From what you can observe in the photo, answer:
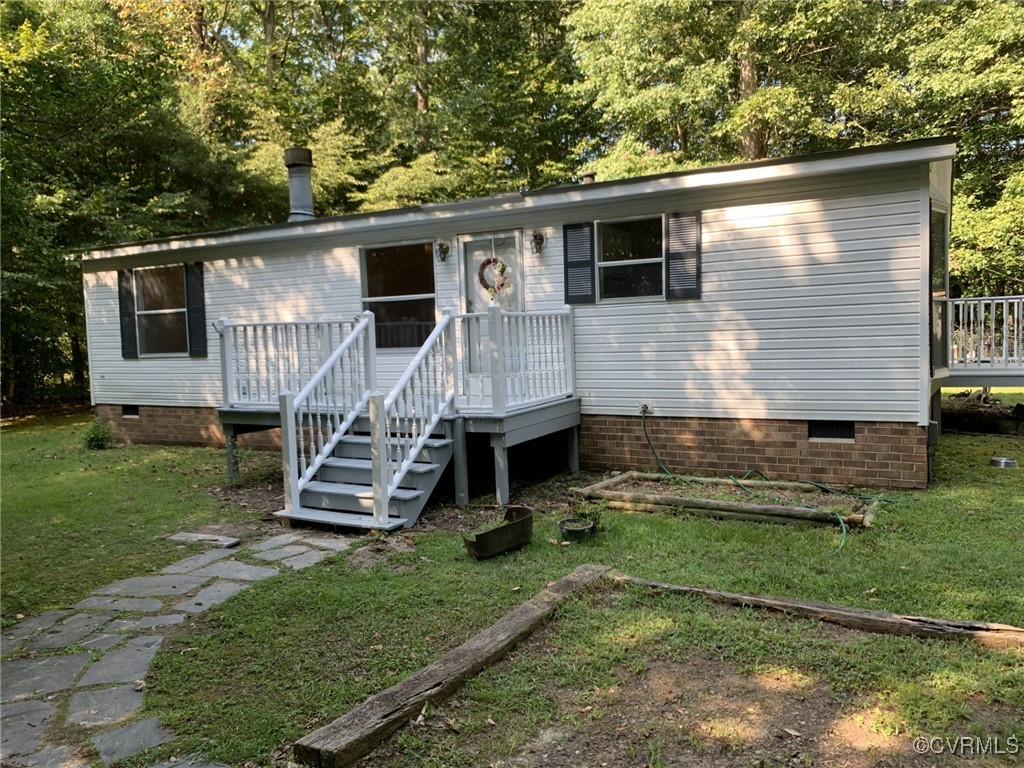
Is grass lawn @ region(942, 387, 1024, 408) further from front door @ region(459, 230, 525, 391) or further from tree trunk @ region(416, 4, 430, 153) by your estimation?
tree trunk @ region(416, 4, 430, 153)

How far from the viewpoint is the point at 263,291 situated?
9.76 m

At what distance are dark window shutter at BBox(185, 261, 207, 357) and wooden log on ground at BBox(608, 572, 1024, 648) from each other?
8765mm

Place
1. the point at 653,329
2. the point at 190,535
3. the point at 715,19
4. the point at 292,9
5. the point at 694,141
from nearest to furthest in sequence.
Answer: the point at 190,535 < the point at 653,329 < the point at 715,19 < the point at 694,141 < the point at 292,9

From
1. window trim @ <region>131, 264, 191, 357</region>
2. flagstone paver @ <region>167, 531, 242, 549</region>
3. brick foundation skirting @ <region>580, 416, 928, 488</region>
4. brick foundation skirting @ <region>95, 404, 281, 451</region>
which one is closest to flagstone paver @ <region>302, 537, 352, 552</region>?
flagstone paver @ <region>167, 531, 242, 549</region>

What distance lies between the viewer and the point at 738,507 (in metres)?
5.58

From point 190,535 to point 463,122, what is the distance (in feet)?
47.3

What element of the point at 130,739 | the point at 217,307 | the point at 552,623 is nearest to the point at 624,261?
the point at 552,623

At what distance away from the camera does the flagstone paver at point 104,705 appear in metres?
2.81

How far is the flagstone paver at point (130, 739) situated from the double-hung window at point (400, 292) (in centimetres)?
630

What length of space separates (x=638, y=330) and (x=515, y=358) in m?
1.56

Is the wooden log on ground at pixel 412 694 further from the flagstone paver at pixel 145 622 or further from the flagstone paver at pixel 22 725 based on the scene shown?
the flagstone paver at pixel 145 622

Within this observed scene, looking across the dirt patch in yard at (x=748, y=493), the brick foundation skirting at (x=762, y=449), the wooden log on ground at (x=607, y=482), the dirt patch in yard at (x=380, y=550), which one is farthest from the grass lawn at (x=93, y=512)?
the brick foundation skirting at (x=762, y=449)

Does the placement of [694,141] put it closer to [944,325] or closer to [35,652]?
[944,325]

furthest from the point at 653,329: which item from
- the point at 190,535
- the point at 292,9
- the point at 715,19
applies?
the point at 292,9
